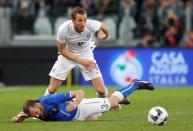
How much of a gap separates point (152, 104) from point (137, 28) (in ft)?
32.3

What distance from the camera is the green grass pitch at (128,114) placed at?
12695mm

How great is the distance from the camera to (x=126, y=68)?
84.1ft

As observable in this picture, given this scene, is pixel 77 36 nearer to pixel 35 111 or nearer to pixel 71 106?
pixel 71 106

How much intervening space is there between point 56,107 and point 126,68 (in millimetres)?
12248

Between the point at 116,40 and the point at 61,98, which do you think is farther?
the point at 116,40

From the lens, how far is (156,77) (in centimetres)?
2558

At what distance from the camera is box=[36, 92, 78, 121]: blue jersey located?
1341 centimetres

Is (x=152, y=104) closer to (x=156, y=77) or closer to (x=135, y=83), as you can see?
(x=135, y=83)

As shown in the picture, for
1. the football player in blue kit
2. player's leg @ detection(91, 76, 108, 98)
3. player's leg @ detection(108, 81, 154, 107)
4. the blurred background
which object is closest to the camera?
the football player in blue kit

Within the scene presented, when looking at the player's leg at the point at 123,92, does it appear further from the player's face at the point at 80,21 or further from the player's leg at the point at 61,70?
the player's leg at the point at 61,70

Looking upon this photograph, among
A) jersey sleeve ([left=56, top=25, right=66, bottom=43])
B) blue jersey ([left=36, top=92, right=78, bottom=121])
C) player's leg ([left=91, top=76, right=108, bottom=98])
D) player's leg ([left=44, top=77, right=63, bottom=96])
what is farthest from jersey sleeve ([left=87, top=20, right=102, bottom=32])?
blue jersey ([left=36, top=92, right=78, bottom=121])

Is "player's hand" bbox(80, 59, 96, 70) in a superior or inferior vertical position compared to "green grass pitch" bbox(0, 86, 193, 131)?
superior

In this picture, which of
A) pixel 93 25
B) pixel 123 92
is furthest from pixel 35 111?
pixel 93 25

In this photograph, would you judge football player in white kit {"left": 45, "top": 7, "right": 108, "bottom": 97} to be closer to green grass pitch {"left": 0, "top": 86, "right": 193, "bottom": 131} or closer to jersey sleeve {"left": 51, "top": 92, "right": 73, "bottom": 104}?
green grass pitch {"left": 0, "top": 86, "right": 193, "bottom": 131}
